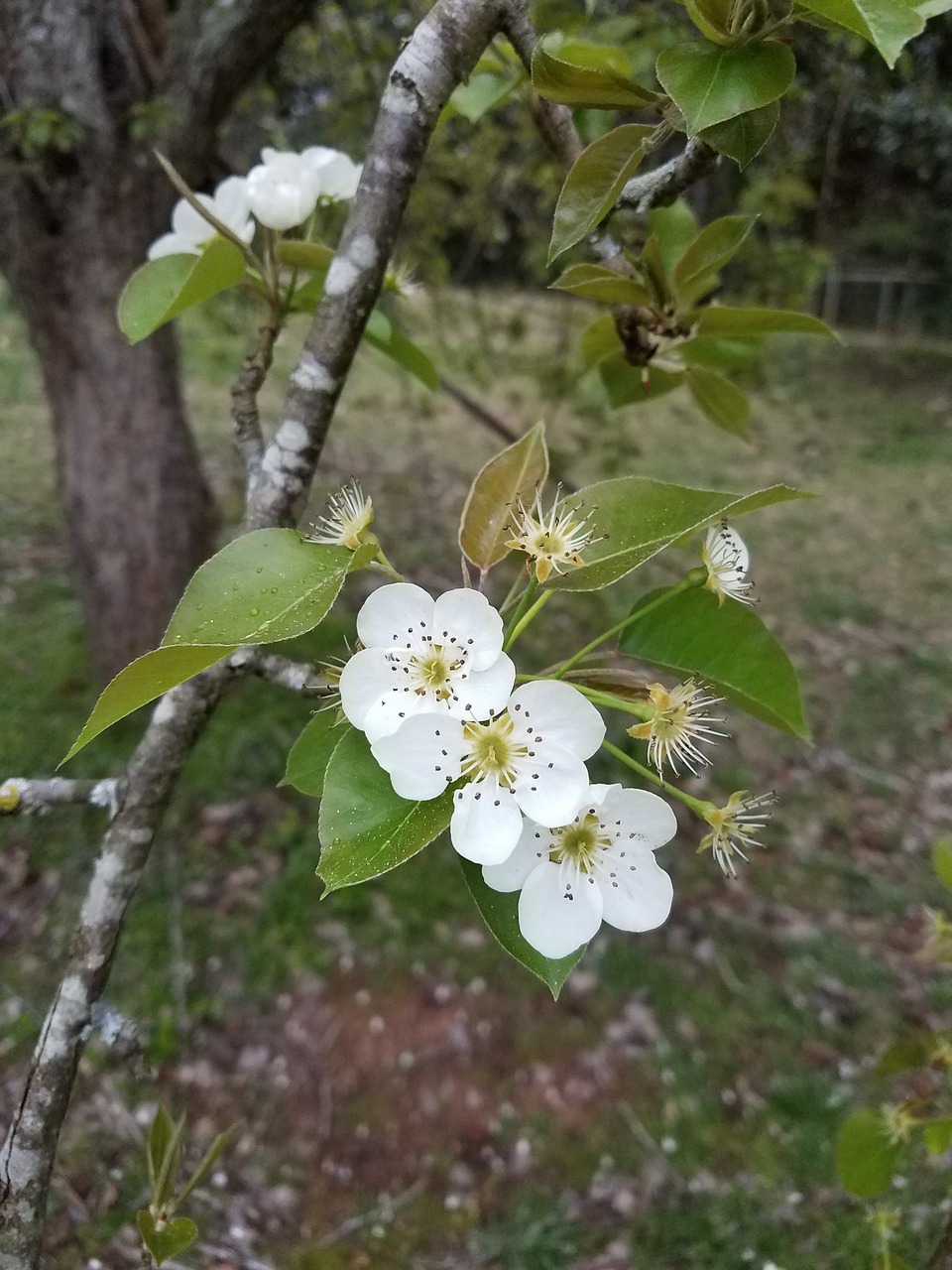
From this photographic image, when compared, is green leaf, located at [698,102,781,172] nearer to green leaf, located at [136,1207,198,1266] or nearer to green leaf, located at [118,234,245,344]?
green leaf, located at [118,234,245,344]

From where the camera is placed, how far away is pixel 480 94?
1062 mm

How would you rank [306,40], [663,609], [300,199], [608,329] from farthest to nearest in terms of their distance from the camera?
1. [306,40]
2. [608,329]
3. [300,199]
4. [663,609]

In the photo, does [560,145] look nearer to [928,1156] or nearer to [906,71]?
[906,71]

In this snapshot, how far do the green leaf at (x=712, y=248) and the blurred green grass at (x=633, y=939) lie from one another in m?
1.05

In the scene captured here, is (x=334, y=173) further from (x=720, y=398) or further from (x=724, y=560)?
(x=724, y=560)

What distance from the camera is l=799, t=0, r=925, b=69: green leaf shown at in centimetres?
54

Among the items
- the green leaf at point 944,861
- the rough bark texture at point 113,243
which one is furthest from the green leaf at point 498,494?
the rough bark texture at point 113,243

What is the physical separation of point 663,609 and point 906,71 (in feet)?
4.97

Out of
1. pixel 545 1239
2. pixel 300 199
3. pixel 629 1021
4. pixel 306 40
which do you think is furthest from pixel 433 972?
pixel 306 40

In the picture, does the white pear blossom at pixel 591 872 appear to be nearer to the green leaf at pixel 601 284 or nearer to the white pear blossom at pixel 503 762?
the white pear blossom at pixel 503 762

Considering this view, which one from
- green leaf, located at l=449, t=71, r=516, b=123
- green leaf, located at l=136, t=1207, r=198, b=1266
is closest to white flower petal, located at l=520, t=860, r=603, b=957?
green leaf, located at l=136, t=1207, r=198, b=1266

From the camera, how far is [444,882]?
2439mm

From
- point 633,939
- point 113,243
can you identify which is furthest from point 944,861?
point 113,243

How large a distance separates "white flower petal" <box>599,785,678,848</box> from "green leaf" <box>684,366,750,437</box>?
0.58 m
